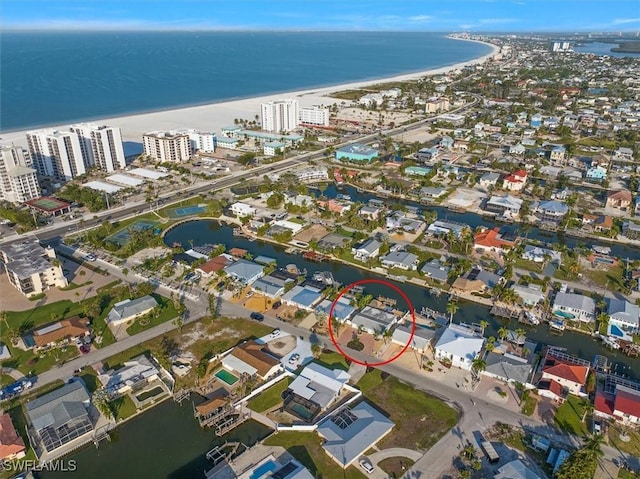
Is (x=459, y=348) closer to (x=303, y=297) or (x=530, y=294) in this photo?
(x=530, y=294)

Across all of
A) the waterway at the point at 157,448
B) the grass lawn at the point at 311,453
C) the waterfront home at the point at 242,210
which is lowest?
the waterway at the point at 157,448

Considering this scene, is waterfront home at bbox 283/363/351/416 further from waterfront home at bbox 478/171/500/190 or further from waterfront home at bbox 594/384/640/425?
waterfront home at bbox 478/171/500/190

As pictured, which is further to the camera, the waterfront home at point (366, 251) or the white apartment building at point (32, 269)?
the waterfront home at point (366, 251)

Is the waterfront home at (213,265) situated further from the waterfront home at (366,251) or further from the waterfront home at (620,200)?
the waterfront home at (620,200)

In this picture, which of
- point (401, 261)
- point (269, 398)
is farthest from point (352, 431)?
point (401, 261)

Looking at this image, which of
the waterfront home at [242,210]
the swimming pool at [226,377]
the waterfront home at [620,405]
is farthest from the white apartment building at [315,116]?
the waterfront home at [620,405]

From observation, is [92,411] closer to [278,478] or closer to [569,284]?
[278,478]

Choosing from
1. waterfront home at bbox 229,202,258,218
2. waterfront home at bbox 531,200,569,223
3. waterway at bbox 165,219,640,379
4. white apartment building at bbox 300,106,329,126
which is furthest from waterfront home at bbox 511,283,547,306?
white apartment building at bbox 300,106,329,126
